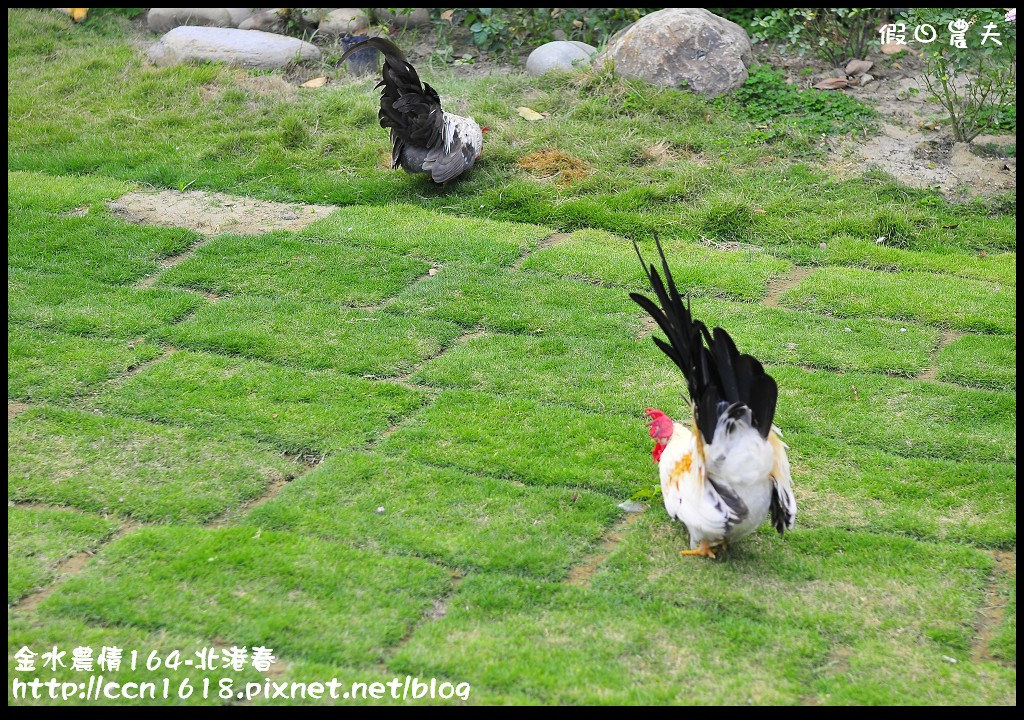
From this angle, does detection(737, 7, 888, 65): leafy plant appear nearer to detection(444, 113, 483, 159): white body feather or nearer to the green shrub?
the green shrub

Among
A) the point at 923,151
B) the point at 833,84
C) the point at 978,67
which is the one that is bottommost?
the point at 923,151

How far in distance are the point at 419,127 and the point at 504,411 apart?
4046mm

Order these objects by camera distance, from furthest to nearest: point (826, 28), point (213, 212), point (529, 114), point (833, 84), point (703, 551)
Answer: point (826, 28)
point (833, 84)
point (529, 114)
point (213, 212)
point (703, 551)

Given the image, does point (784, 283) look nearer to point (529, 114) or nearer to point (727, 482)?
point (727, 482)

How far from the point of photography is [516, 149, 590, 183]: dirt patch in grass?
9242 millimetres

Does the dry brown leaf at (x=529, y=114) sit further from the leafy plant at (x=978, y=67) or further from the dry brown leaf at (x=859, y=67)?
the leafy plant at (x=978, y=67)

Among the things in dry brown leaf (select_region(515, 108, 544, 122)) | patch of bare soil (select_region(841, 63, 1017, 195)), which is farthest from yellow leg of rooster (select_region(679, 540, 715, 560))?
dry brown leaf (select_region(515, 108, 544, 122))

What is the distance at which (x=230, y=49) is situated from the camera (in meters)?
11.8

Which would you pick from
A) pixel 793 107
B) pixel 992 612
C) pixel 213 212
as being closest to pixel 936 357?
pixel 992 612

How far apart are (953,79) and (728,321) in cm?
509

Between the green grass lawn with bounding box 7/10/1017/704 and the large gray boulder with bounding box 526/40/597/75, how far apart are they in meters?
1.16

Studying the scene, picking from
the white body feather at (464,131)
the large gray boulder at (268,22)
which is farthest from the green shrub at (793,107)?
the large gray boulder at (268,22)

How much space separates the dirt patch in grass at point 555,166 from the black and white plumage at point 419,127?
20.7 inches

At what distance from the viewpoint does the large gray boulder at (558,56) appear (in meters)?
11.2
